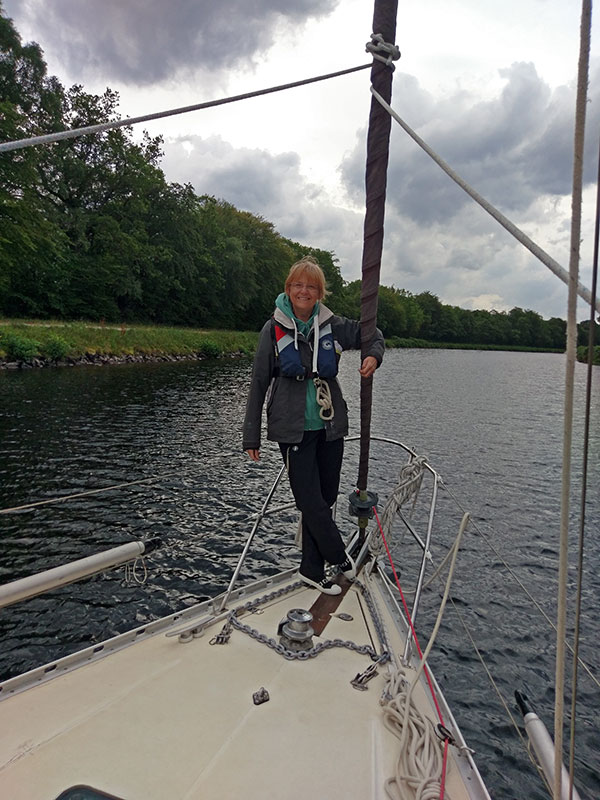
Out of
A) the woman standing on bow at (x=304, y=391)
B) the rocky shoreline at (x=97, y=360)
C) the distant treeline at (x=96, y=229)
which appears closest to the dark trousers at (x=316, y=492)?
the woman standing on bow at (x=304, y=391)

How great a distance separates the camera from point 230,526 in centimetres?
817

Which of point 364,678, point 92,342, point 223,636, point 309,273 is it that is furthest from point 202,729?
point 92,342

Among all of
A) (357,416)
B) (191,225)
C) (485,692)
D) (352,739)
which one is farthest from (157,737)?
(191,225)

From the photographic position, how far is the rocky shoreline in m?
23.5

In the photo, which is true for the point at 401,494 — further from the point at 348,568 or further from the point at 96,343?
the point at 96,343

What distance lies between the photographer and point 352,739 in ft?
7.35

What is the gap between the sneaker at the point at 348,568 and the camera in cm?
379

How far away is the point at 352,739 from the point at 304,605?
1249mm

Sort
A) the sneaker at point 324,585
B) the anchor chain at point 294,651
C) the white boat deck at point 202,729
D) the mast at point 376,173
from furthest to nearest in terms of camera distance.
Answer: the sneaker at point 324,585 → the mast at point 376,173 → the anchor chain at point 294,651 → the white boat deck at point 202,729

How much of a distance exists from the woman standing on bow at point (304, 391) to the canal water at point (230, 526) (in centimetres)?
113

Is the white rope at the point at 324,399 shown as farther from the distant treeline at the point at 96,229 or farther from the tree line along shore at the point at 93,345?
the distant treeline at the point at 96,229

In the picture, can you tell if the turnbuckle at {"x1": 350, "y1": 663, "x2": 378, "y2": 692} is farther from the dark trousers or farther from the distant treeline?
the distant treeline

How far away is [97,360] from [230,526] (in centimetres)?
2322

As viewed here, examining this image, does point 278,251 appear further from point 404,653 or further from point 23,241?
point 404,653
